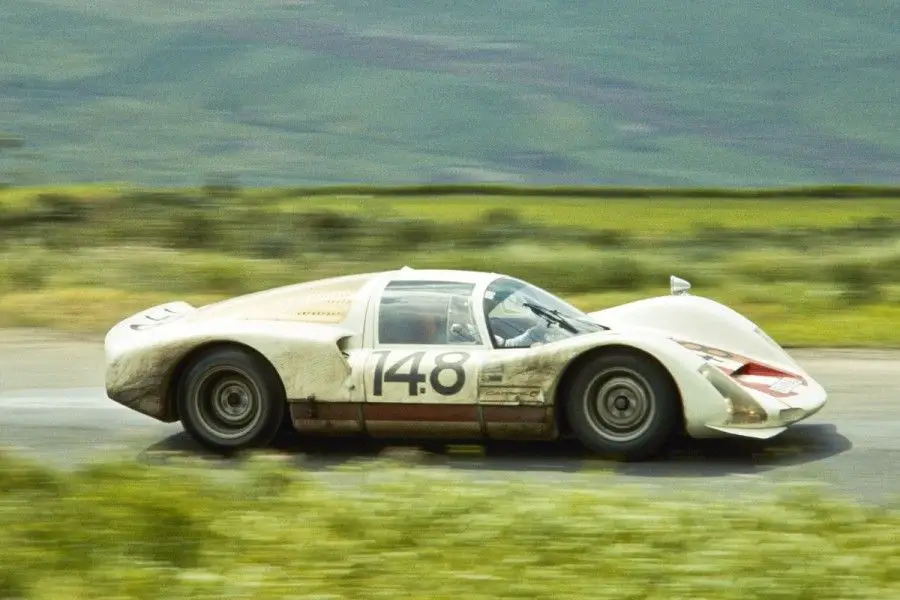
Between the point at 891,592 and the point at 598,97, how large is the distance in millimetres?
104767

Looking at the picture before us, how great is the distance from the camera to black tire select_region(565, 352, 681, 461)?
8.98m

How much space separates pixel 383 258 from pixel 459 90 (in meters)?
85.4

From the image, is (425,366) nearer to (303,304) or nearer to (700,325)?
(303,304)

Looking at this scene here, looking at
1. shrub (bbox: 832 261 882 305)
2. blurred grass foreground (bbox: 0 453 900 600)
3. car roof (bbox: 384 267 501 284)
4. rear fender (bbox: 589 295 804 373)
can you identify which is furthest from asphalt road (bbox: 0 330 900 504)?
shrub (bbox: 832 261 882 305)

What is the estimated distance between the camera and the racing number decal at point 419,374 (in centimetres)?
920

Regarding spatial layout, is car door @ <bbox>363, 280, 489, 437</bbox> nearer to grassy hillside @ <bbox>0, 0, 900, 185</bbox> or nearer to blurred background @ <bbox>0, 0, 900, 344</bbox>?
blurred background @ <bbox>0, 0, 900, 344</bbox>

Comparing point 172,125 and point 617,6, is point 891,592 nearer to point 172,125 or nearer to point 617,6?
point 172,125

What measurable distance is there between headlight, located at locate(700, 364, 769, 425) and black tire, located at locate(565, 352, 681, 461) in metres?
0.24

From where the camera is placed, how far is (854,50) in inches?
4641

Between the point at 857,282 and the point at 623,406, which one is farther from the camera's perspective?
the point at 857,282

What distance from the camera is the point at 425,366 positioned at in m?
9.26

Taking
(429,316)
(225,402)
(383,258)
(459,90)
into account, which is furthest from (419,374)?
(459,90)

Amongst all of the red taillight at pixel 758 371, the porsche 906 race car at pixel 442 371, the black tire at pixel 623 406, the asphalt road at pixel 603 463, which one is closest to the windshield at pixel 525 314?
the porsche 906 race car at pixel 442 371

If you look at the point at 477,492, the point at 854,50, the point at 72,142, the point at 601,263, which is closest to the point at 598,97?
the point at 854,50
